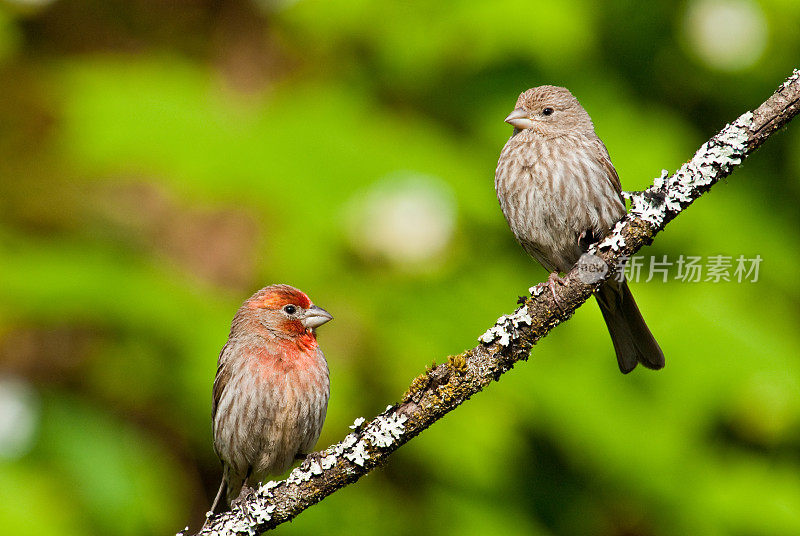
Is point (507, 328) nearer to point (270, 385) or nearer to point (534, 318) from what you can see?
point (534, 318)

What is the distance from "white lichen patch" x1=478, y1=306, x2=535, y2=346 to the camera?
3.25 metres

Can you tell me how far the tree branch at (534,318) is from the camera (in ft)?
10.3

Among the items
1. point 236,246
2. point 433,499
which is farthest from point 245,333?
point 433,499

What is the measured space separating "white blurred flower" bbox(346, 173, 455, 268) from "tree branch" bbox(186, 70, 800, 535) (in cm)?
197

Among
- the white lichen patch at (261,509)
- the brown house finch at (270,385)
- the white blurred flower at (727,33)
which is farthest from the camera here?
the white blurred flower at (727,33)

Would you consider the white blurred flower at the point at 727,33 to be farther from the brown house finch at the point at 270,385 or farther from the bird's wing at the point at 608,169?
the brown house finch at the point at 270,385

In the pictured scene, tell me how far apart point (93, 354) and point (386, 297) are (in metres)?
1.61

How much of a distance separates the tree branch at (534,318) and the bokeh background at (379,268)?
80.3 inches

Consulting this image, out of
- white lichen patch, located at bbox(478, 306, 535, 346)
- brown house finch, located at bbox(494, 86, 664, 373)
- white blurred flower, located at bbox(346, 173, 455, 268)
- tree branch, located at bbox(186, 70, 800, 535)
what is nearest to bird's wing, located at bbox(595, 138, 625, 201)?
brown house finch, located at bbox(494, 86, 664, 373)

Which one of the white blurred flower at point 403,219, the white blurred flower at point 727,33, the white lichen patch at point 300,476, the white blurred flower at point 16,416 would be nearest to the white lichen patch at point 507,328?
the white lichen patch at point 300,476

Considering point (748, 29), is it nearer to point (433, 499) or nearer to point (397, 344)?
point (397, 344)

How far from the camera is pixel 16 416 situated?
5191mm

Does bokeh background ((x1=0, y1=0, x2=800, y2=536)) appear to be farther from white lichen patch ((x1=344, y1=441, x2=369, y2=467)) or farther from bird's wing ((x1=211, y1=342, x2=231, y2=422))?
white lichen patch ((x1=344, y1=441, x2=369, y2=467))

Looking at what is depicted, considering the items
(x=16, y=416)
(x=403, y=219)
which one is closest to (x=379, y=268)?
(x=403, y=219)
